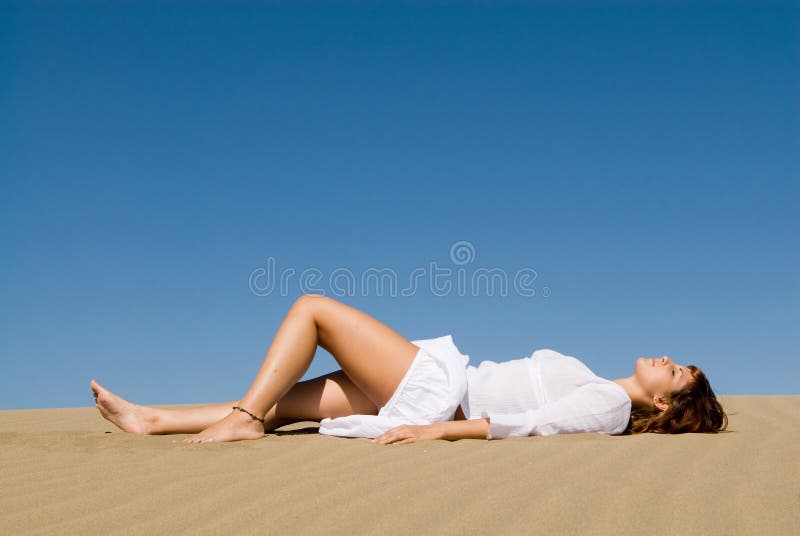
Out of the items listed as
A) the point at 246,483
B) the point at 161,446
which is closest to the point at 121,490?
the point at 246,483

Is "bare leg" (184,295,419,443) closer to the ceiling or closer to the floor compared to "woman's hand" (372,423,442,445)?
closer to the ceiling

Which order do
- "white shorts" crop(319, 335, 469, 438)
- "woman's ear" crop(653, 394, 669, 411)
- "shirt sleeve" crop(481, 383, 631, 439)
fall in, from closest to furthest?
"shirt sleeve" crop(481, 383, 631, 439), "white shorts" crop(319, 335, 469, 438), "woman's ear" crop(653, 394, 669, 411)

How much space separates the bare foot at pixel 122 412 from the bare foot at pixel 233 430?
665 mm

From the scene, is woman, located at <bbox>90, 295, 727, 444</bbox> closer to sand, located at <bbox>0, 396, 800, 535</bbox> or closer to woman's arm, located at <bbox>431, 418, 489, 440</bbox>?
woman's arm, located at <bbox>431, 418, 489, 440</bbox>

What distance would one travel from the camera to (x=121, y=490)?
9.62ft

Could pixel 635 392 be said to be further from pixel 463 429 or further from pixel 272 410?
pixel 272 410

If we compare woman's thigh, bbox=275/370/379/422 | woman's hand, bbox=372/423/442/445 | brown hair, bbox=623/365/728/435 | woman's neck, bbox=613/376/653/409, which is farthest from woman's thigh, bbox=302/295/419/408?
brown hair, bbox=623/365/728/435

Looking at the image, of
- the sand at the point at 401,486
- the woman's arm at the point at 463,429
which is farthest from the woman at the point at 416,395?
the sand at the point at 401,486

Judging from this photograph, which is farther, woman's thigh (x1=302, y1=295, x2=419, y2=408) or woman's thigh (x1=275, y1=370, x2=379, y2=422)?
woman's thigh (x1=275, y1=370, x2=379, y2=422)

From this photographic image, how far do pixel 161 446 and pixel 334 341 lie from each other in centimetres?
123

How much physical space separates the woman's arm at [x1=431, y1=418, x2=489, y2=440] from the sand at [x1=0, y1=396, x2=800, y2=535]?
2.7 inches

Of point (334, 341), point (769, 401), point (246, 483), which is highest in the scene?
point (334, 341)

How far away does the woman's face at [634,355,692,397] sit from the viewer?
16.6 ft

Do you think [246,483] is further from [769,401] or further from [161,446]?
Result: [769,401]
